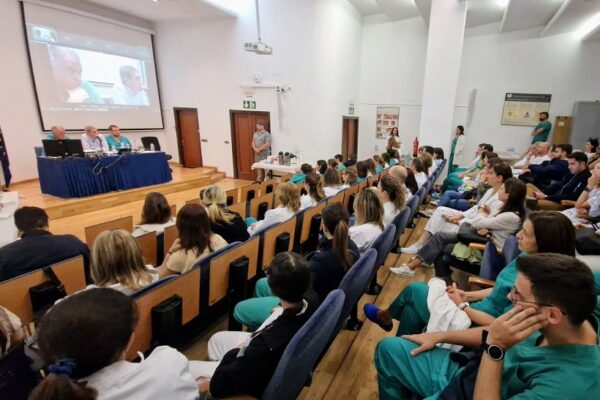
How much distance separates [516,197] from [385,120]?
677cm

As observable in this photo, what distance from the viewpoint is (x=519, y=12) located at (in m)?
5.80

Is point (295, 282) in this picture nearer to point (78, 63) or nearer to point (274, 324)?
point (274, 324)

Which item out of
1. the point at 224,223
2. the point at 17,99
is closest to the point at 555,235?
the point at 224,223

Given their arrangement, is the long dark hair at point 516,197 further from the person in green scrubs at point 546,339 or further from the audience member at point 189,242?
the audience member at point 189,242

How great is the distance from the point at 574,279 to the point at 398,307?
994 millimetres

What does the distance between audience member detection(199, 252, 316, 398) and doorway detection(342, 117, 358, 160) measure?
7542 mm

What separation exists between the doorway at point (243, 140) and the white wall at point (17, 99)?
429 centimetres

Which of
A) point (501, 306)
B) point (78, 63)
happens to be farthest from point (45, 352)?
point (78, 63)

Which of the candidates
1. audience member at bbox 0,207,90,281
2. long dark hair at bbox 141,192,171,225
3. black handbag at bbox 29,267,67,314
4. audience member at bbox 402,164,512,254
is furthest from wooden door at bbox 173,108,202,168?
black handbag at bbox 29,267,67,314

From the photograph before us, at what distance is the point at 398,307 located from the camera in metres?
1.82

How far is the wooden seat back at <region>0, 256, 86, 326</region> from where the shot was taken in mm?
1562

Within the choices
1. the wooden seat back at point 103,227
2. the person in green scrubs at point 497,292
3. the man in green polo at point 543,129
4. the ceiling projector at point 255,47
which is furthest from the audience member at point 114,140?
the man in green polo at point 543,129

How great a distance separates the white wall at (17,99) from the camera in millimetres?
6141

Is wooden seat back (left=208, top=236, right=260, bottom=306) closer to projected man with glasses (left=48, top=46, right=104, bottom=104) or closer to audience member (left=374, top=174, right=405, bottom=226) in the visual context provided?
audience member (left=374, top=174, right=405, bottom=226)
